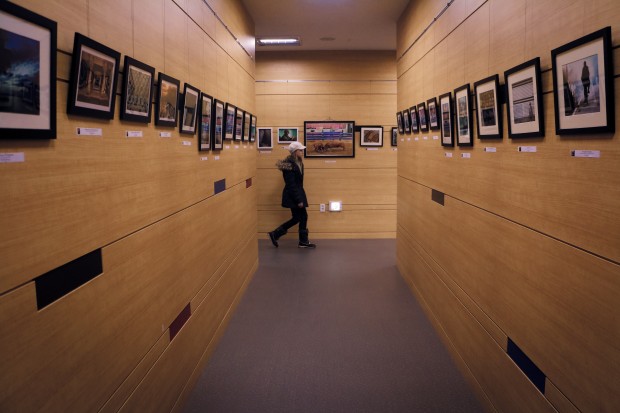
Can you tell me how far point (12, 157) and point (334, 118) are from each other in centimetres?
780

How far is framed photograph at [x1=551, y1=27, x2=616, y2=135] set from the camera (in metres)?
1.73

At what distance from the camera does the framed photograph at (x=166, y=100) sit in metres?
2.75

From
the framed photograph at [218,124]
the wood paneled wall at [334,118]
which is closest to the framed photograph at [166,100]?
the framed photograph at [218,124]

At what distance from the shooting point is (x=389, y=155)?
897 cm

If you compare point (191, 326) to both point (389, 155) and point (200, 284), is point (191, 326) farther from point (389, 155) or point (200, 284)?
point (389, 155)

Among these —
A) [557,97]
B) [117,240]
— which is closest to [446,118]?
[557,97]

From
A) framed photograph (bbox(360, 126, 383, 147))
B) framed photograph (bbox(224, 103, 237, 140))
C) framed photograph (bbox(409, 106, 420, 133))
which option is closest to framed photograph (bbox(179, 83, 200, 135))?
framed photograph (bbox(224, 103, 237, 140))

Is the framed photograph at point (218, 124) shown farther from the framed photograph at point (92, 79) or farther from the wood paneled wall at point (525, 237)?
the wood paneled wall at point (525, 237)

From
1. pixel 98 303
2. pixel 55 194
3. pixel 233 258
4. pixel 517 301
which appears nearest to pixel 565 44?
pixel 517 301

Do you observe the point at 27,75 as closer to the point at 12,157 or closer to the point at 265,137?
the point at 12,157

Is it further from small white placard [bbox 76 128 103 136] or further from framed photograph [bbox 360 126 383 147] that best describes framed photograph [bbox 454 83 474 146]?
framed photograph [bbox 360 126 383 147]

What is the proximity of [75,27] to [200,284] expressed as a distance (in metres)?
2.36

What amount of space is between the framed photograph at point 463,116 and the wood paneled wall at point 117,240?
7.08 ft

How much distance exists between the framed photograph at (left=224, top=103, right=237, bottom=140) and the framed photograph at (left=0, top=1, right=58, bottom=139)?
3.00m
